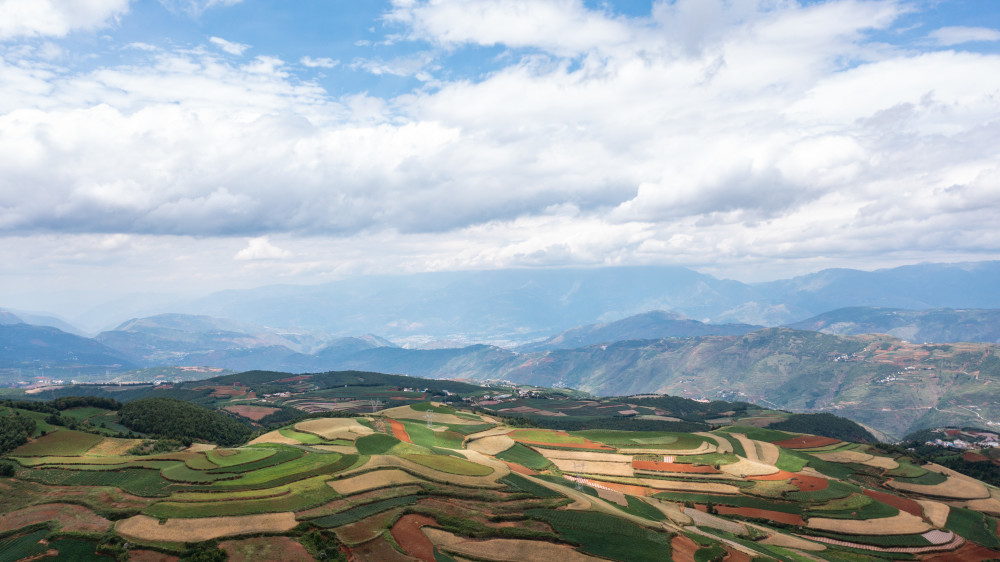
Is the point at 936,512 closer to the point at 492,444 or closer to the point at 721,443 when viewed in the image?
the point at 721,443

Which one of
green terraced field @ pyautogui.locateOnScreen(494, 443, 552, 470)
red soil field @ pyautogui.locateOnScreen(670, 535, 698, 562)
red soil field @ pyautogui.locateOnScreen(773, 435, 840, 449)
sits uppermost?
red soil field @ pyautogui.locateOnScreen(670, 535, 698, 562)

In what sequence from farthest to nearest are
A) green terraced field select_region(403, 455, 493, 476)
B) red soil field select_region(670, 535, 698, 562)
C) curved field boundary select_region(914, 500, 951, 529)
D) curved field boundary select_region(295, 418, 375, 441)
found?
curved field boundary select_region(295, 418, 375, 441)
curved field boundary select_region(914, 500, 951, 529)
green terraced field select_region(403, 455, 493, 476)
red soil field select_region(670, 535, 698, 562)

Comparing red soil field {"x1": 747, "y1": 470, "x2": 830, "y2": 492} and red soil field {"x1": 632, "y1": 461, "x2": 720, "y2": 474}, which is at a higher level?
Answer: red soil field {"x1": 632, "y1": 461, "x2": 720, "y2": 474}

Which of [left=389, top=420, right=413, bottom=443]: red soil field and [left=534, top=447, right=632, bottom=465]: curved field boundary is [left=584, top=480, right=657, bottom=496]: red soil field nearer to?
[left=534, top=447, right=632, bottom=465]: curved field boundary

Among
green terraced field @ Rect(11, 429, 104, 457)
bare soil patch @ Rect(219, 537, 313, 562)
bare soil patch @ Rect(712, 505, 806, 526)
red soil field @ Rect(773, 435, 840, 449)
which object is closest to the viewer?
bare soil patch @ Rect(219, 537, 313, 562)

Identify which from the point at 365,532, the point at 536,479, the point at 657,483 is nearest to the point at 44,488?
the point at 365,532

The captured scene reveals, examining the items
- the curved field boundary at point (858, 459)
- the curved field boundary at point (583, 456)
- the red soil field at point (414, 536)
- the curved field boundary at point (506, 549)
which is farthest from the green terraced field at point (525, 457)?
the curved field boundary at point (858, 459)

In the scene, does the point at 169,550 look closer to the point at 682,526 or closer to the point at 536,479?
the point at 536,479

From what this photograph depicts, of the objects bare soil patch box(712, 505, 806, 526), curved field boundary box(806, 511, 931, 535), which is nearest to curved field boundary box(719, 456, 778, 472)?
bare soil patch box(712, 505, 806, 526)
